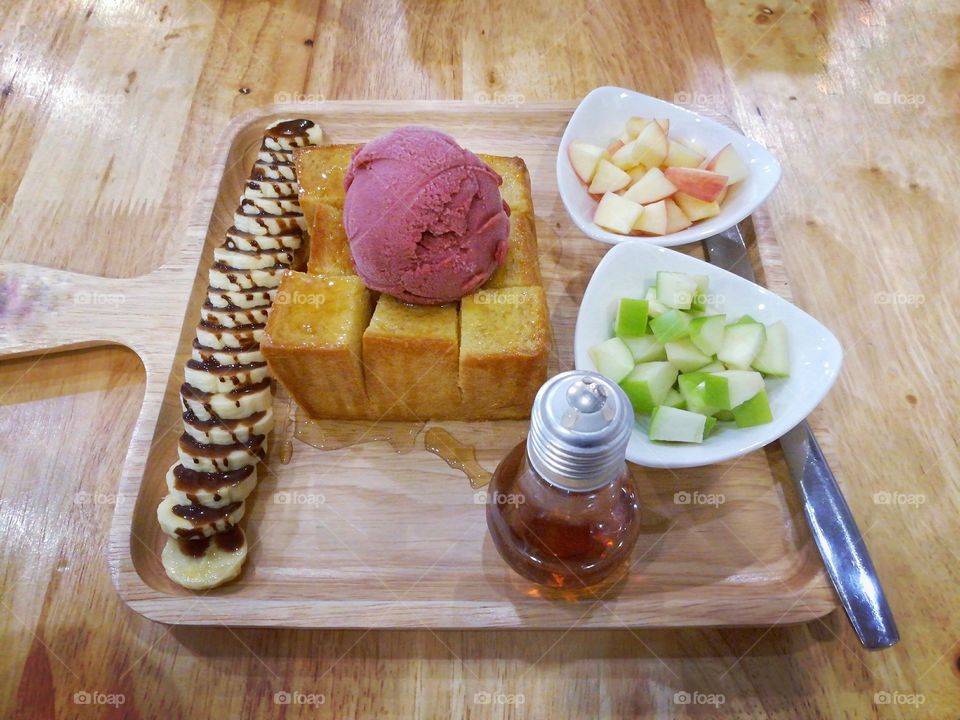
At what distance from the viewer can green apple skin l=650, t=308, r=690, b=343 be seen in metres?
1.55

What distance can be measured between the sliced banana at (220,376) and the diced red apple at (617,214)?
1.06 m

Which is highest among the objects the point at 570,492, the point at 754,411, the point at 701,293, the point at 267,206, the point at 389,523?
the point at 267,206

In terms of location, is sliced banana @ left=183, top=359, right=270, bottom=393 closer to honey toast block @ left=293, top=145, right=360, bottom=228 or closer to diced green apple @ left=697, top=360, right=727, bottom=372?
honey toast block @ left=293, top=145, right=360, bottom=228

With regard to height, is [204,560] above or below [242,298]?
below

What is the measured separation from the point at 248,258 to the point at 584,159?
3.43 feet

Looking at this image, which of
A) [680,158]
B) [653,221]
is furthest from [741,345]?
[680,158]

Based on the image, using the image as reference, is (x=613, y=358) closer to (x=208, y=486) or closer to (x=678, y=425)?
(x=678, y=425)

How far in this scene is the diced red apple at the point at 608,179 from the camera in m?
1.93

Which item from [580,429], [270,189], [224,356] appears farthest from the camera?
[270,189]

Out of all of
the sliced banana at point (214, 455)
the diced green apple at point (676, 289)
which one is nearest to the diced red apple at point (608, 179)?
the diced green apple at point (676, 289)

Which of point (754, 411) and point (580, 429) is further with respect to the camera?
point (754, 411)

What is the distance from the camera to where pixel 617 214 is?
1855 millimetres

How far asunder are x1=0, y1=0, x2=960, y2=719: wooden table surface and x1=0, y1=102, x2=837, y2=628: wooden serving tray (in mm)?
110

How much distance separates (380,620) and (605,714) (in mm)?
549
